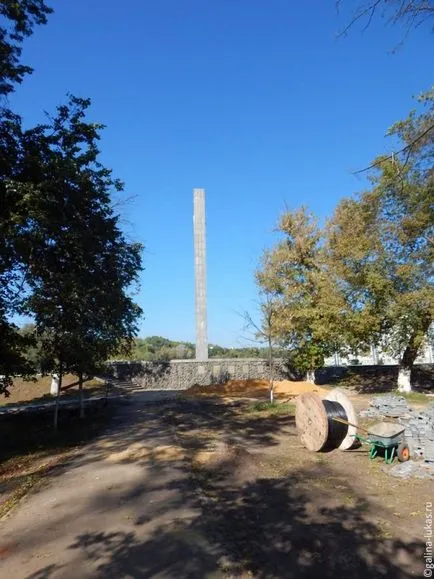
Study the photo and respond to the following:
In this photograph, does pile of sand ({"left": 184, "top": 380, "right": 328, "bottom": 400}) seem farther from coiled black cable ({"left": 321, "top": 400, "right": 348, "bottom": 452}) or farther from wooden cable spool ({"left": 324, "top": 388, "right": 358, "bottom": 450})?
coiled black cable ({"left": 321, "top": 400, "right": 348, "bottom": 452})

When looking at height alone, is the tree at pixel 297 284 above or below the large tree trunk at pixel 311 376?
above

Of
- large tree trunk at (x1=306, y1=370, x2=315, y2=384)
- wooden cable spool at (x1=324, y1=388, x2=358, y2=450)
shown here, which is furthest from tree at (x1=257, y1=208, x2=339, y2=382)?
wooden cable spool at (x1=324, y1=388, x2=358, y2=450)

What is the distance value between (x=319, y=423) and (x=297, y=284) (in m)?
23.6

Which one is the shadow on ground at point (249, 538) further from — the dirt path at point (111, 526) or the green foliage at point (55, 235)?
the green foliage at point (55, 235)

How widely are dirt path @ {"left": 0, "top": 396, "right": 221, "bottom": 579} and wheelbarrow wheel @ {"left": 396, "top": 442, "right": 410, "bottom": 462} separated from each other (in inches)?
180

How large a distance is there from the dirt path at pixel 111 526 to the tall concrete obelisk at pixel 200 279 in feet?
101

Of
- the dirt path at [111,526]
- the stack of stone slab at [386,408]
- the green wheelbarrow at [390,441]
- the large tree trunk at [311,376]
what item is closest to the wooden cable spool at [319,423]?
the green wheelbarrow at [390,441]

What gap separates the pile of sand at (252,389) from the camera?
104ft

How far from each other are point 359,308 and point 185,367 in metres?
19.6

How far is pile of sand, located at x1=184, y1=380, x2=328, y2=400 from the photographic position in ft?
104

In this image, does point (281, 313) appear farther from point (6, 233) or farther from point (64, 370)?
point (6, 233)

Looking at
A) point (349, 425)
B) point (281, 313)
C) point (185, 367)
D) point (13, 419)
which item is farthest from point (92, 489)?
point (185, 367)

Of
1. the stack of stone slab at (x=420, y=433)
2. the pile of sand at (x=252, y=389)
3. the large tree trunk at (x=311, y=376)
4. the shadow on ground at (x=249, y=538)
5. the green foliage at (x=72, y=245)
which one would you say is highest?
the green foliage at (x=72, y=245)

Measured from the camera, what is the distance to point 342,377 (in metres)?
40.9
